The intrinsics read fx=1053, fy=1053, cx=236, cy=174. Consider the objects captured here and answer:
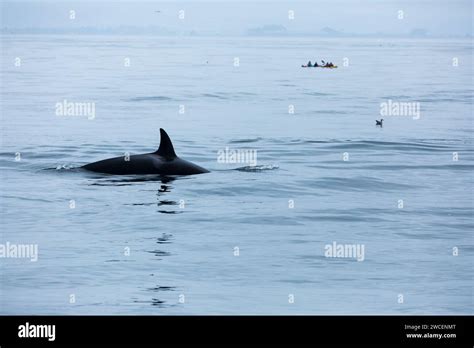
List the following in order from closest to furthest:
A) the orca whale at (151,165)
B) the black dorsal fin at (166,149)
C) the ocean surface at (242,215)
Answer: the ocean surface at (242,215) < the black dorsal fin at (166,149) < the orca whale at (151,165)

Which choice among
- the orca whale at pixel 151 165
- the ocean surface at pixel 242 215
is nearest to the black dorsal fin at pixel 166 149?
the orca whale at pixel 151 165

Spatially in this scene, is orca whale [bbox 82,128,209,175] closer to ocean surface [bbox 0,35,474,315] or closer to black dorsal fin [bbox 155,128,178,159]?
black dorsal fin [bbox 155,128,178,159]

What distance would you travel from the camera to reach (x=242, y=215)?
20.1 metres

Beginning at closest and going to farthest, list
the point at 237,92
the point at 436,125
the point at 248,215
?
1. the point at 248,215
2. the point at 436,125
3. the point at 237,92

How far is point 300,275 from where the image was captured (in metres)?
15.0

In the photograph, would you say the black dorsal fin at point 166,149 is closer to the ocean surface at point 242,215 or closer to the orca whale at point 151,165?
the orca whale at point 151,165

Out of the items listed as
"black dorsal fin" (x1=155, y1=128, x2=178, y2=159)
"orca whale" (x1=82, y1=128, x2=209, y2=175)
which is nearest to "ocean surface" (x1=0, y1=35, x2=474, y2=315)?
"orca whale" (x1=82, y1=128, x2=209, y2=175)

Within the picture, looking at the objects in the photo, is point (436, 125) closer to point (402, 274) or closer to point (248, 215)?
point (248, 215)

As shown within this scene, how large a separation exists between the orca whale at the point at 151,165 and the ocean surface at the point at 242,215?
1.51 feet

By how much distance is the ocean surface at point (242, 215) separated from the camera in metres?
13.9

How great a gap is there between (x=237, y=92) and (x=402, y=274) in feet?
149

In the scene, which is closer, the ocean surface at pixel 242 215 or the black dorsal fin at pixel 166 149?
the ocean surface at pixel 242 215
